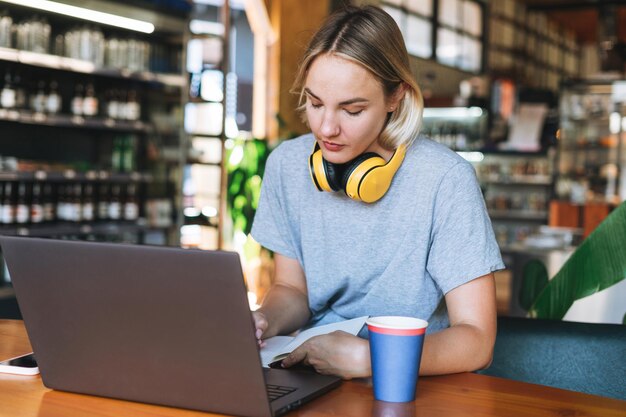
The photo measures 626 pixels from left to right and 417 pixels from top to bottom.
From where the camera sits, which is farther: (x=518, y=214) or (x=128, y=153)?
(x=518, y=214)

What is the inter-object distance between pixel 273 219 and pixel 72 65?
3.34 m

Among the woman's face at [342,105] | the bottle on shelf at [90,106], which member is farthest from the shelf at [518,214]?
the woman's face at [342,105]

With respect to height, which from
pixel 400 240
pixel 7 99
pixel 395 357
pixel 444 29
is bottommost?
pixel 395 357

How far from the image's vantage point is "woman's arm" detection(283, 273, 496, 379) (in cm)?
117

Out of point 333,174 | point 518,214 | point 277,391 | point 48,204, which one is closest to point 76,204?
point 48,204

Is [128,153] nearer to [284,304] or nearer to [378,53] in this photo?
[284,304]

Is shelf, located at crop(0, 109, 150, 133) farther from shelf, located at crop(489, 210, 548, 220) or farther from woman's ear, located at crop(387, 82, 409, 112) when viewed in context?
shelf, located at crop(489, 210, 548, 220)

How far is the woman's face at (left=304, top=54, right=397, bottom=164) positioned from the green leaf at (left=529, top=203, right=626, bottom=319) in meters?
0.60

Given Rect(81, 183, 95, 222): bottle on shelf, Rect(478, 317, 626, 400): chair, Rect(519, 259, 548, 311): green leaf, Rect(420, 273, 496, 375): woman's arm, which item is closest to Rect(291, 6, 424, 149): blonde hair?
Rect(420, 273, 496, 375): woman's arm

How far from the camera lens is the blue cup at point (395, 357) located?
1.04 metres

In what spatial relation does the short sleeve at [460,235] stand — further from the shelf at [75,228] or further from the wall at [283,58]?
the wall at [283,58]

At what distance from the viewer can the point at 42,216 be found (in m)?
4.71

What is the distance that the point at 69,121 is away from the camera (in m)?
4.68

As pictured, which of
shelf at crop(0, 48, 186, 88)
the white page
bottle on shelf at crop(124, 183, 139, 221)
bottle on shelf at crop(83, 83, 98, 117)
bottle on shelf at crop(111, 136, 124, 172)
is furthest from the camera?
bottle on shelf at crop(111, 136, 124, 172)
